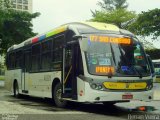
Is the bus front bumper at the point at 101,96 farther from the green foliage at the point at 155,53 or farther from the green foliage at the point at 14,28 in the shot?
the green foliage at the point at 155,53

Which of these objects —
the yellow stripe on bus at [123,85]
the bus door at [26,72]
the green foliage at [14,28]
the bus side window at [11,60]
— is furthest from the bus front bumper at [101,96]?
the green foliage at [14,28]

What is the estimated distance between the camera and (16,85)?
76.7 ft

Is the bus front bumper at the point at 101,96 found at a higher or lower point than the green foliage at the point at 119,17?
lower

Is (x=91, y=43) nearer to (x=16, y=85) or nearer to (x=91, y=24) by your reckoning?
(x=91, y=24)

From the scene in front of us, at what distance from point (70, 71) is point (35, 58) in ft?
15.5

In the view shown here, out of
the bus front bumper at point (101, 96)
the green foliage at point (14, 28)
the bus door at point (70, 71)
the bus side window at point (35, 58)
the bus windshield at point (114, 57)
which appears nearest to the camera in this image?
the bus front bumper at point (101, 96)

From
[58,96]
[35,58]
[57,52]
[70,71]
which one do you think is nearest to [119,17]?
[35,58]

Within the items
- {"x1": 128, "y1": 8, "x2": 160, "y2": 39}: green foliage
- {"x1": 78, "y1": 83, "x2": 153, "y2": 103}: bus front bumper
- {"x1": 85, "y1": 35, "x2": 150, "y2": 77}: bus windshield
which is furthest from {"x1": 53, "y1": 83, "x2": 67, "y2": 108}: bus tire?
{"x1": 128, "y1": 8, "x2": 160, "y2": 39}: green foliage

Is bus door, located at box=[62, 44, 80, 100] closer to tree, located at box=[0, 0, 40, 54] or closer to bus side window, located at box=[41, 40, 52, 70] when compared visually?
bus side window, located at box=[41, 40, 52, 70]

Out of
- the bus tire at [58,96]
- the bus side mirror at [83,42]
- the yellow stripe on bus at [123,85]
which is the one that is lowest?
the bus tire at [58,96]

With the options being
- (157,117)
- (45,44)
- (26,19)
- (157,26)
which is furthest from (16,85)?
(157,26)

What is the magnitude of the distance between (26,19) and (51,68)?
3127 cm

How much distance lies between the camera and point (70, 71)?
14.5 meters

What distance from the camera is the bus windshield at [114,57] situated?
13.6 m
